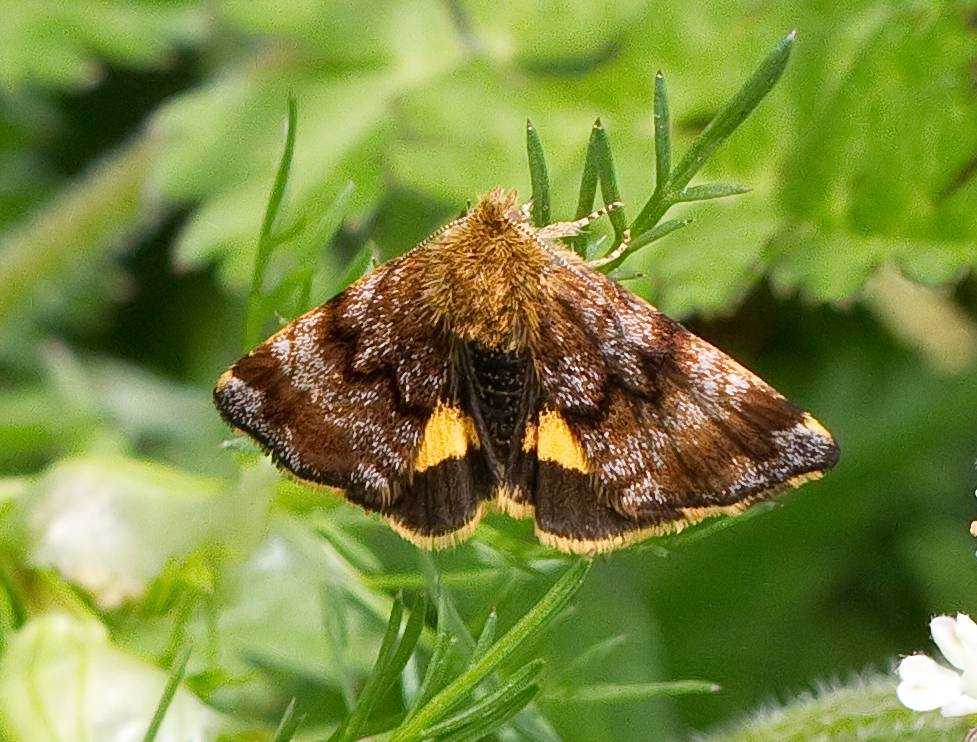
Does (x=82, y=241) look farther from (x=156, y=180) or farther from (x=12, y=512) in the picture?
(x=12, y=512)

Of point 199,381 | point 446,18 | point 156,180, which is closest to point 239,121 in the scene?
point 156,180

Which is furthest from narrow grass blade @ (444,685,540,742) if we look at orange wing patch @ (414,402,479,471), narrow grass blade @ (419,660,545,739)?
orange wing patch @ (414,402,479,471)

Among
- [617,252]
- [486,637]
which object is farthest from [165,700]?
[617,252]

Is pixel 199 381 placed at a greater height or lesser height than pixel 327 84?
lesser

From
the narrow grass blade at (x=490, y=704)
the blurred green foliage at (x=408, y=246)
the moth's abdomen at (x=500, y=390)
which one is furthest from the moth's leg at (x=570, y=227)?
the narrow grass blade at (x=490, y=704)

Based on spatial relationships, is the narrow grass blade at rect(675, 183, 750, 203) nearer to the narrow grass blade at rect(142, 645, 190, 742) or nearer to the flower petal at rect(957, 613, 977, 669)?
the flower petal at rect(957, 613, 977, 669)

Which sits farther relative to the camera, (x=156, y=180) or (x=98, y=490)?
(x=156, y=180)
